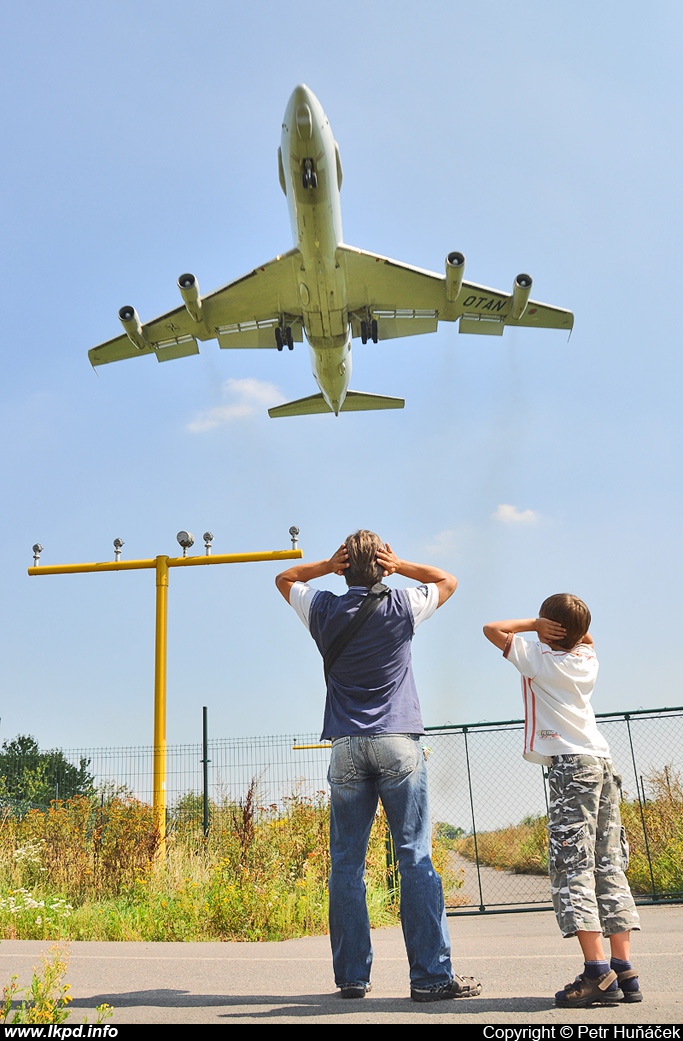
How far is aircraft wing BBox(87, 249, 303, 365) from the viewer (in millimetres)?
19531

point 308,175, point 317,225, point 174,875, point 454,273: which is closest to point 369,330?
point 454,273

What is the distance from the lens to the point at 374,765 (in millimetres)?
3777

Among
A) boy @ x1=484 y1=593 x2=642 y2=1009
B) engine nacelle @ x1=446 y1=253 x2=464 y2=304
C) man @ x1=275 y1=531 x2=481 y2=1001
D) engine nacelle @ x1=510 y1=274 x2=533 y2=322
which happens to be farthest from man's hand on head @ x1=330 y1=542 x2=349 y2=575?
engine nacelle @ x1=510 y1=274 x2=533 y2=322

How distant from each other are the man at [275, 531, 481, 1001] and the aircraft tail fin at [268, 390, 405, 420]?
1934 cm

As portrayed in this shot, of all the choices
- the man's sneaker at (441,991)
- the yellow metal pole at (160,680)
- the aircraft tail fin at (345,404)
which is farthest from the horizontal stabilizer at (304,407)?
the man's sneaker at (441,991)

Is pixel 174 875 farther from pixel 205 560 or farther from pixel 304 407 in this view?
pixel 304 407

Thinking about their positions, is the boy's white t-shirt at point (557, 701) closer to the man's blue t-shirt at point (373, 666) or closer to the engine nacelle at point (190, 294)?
the man's blue t-shirt at point (373, 666)

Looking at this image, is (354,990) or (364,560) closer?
(354,990)

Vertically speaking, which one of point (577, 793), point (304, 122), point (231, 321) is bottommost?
point (577, 793)

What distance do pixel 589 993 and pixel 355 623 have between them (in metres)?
1.85

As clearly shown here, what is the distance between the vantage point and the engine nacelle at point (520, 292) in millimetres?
18109
